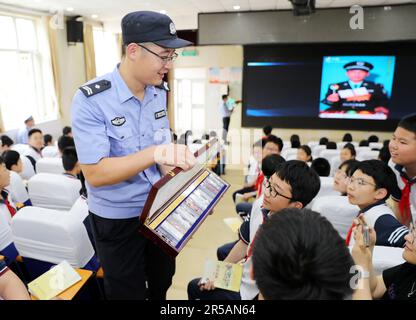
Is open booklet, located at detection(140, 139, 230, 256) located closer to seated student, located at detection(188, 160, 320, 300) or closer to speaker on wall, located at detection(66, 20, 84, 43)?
seated student, located at detection(188, 160, 320, 300)

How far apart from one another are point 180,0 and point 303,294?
6811 millimetres

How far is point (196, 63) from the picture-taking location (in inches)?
384

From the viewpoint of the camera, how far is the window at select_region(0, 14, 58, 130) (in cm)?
671

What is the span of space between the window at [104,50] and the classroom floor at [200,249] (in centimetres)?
697

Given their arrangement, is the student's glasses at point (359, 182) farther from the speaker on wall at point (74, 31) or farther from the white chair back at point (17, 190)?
the speaker on wall at point (74, 31)

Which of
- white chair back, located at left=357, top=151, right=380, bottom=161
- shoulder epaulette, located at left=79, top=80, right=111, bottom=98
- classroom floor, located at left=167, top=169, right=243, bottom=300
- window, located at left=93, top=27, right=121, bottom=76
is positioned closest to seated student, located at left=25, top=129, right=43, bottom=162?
classroom floor, located at left=167, top=169, right=243, bottom=300

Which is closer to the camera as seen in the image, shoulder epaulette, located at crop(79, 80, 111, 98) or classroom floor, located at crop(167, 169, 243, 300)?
shoulder epaulette, located at crop(79, 80, 111, 98)

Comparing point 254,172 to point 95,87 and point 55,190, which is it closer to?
point 55,190

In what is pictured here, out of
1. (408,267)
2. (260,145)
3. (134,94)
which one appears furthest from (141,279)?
(260,145)

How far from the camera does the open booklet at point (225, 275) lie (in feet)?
5.31

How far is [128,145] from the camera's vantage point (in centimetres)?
129

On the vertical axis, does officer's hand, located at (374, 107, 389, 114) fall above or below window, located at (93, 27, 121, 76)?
below

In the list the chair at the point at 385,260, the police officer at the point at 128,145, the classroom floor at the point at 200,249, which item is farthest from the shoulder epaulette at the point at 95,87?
the classroom floor at the point at 200,249
